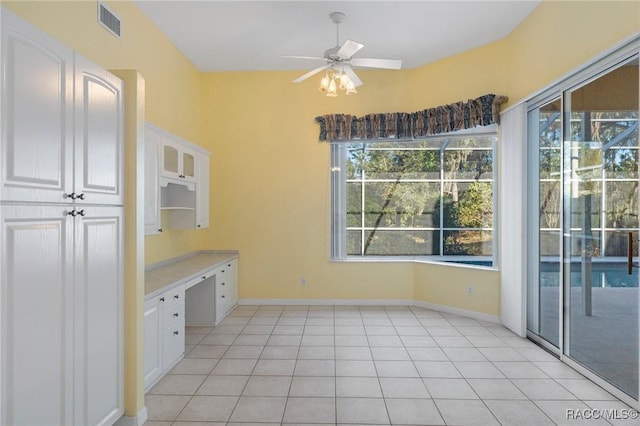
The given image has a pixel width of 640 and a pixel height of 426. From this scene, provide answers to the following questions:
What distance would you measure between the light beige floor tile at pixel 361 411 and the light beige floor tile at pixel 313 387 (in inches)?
5.8

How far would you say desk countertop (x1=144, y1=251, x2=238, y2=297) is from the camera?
3.02m

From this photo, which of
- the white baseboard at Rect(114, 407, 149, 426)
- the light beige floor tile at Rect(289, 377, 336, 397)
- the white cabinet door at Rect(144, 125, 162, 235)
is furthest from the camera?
the white cabinet door at Rect(144, 125, 162, 235)

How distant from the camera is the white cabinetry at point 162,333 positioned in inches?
107

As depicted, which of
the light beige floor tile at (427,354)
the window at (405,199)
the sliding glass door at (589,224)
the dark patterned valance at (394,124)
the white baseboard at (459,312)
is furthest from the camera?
the window at (405,199)

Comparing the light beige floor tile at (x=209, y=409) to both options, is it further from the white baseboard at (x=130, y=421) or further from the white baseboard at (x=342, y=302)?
the white baseboard at (x=342, y=302)

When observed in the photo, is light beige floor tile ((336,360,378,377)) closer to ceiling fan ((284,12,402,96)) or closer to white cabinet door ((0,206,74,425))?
white cabinet door ((0,206,74,425))

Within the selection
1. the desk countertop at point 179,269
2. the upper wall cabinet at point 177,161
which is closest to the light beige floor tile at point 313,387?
the desk countertop at point 179,269

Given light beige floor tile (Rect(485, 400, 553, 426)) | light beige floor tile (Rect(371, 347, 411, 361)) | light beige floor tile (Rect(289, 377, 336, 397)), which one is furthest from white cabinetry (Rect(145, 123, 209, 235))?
light beige floor tile (Rect(485, 400, 553, 426))

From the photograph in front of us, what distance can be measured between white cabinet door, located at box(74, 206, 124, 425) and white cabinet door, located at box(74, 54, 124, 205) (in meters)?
0.10

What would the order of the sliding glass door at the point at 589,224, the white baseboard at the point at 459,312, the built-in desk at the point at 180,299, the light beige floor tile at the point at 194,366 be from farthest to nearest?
the white baseboard at the point at 459,312, the light beige floor tile at the point at 194,366, the built-in desk at the point at 180,299, the sliding glass door at the point at 589,224

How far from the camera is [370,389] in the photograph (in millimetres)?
2729

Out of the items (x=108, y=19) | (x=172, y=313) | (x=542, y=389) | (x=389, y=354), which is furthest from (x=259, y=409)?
(x=108, y=19)

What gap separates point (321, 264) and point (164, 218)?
7.02 ft

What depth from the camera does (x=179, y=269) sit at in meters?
3.85
